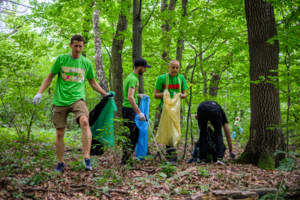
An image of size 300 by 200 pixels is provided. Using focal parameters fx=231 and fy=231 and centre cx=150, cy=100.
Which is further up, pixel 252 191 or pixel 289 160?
pixel 289 160

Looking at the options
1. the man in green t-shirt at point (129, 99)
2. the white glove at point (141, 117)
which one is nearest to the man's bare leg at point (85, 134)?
the man in green t-shirt at point (129, 99)

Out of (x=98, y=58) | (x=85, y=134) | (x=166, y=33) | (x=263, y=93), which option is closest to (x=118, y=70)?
(x=98, y=58)

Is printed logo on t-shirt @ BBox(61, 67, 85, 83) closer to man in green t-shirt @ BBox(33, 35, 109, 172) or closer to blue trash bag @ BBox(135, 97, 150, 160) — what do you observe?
man in green t-shirt @ BBox(33, 35, 109, 172)

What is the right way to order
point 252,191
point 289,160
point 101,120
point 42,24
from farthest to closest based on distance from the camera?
point 42,24
point 101,120
point 252,191
point 289,160

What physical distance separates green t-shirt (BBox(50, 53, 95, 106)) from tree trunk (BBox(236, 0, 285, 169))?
11.0ft

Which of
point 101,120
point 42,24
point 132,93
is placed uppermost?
point 42,24

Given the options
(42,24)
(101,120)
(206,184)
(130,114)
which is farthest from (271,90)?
(42,24)

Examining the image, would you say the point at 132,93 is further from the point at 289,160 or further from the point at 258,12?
the point at 258,12

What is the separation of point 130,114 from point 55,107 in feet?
4.44

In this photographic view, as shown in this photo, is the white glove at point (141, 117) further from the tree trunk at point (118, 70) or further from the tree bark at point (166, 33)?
the tree trunk at point (118, 70)

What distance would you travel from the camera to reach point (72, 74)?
12.3ft

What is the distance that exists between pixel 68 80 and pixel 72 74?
119 millimetres

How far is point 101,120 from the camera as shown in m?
4.45

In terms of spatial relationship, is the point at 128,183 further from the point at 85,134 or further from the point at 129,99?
the point at 129,99
